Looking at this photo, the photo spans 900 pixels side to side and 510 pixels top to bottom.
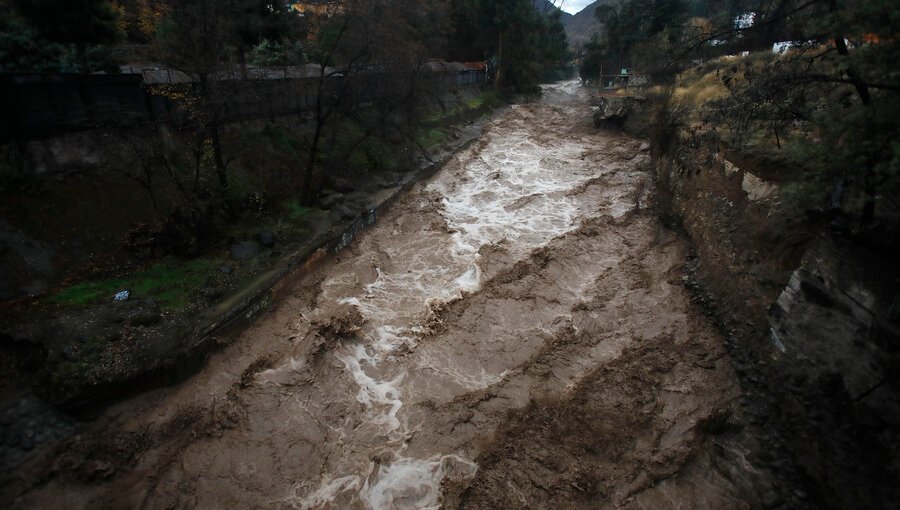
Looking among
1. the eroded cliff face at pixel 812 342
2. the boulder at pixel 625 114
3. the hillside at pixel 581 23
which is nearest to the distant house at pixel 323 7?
the eroded cliff face at pixel 812 342

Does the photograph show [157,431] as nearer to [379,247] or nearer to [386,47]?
[379,247]

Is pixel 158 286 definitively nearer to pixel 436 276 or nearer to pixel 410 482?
pixel 436 276

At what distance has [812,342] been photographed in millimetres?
8312

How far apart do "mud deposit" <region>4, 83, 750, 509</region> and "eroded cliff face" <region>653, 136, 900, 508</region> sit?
0.77 metres

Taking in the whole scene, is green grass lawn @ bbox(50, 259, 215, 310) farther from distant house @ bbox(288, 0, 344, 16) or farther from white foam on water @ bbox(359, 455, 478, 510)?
distant house @ bbox(288, 0, 344, 16)

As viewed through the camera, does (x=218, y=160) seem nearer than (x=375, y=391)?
No

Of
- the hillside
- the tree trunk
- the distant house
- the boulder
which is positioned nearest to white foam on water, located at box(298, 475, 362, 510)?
the tree trunk

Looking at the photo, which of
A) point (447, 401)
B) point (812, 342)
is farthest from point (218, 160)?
point (812, 342)

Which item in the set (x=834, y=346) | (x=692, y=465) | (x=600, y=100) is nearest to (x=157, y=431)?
(x=692, y=465)

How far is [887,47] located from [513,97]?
138 ft

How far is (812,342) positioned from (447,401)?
730cm

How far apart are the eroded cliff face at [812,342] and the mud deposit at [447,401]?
0.77 m

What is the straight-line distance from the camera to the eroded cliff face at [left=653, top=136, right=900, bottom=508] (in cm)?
689

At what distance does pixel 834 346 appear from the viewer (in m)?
7.90
